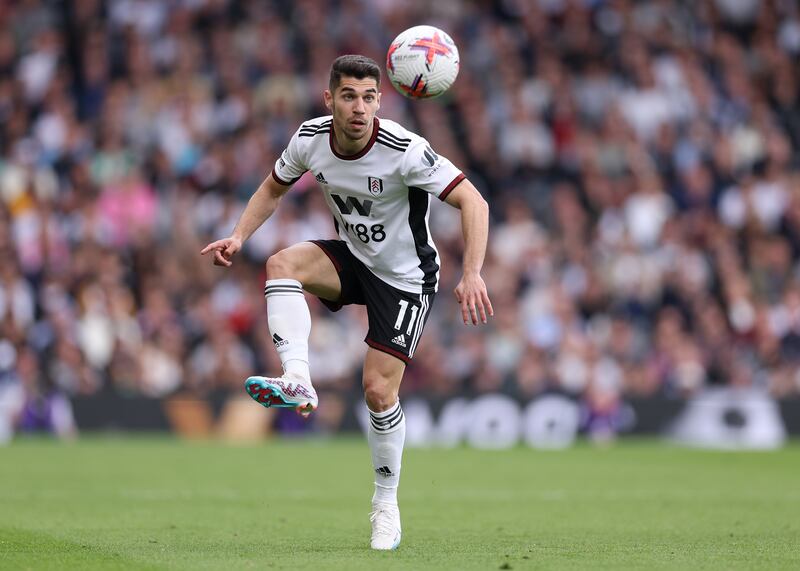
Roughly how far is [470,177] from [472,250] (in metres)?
14.0

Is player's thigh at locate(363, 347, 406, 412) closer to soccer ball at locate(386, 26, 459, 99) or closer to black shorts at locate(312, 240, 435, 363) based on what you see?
black shorts at locate(312, 240, 435, 363)

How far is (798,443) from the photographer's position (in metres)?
18.8

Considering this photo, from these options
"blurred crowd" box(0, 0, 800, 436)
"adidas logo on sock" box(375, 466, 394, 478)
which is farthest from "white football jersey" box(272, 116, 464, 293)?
"blurred crowd" box(0, 0, 800, 436)

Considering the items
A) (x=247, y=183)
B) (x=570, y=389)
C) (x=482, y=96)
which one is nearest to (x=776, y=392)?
(x=570, y=389)

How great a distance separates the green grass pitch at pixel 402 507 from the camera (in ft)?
24.3

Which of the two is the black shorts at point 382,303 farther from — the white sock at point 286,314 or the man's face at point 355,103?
the man's face at point 355,103

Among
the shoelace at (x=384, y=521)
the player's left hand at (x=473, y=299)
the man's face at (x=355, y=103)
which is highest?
the man's face at (x=355, y=103)

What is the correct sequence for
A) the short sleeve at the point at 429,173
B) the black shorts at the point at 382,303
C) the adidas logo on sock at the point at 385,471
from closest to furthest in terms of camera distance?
the short sleeve at the point at 429,173, the black shorts at the point at 382,303, the adidas logo on sock at the point at 385,471

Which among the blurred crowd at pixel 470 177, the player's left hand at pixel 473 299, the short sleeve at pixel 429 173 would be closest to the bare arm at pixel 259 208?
the short sleeve at pixel 429 173

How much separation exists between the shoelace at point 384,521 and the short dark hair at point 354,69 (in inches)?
101

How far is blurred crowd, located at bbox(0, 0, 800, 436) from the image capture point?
19.1m

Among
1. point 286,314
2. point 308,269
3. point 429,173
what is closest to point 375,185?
point 429,173

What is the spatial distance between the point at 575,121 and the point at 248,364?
23.2ft

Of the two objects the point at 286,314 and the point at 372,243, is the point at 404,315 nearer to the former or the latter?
the point at 372,243
